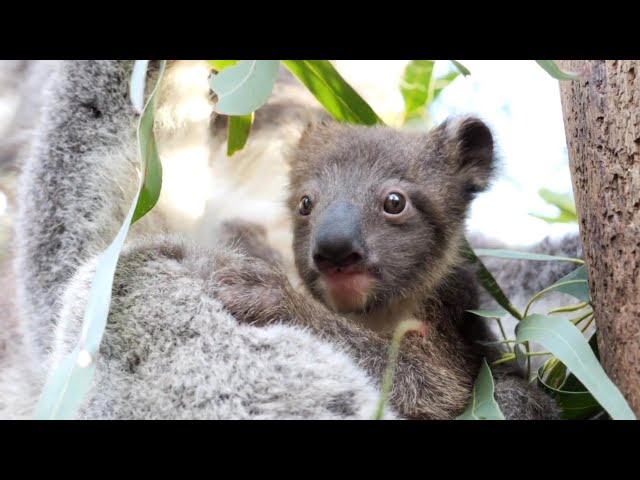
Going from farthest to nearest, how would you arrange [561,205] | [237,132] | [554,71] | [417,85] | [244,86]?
[561,205] → [417,85] → [237,132] → [244,86] → [554,71]

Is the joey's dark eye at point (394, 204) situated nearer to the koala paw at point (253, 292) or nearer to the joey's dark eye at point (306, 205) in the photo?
the joey's dark eye at point (306, 205)

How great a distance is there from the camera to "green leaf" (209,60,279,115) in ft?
6.05

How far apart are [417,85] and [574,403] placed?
1.46 metres

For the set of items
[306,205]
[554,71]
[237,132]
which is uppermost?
[554,71]

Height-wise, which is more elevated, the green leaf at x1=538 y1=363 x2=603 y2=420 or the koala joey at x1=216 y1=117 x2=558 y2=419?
the koala joey at x1=216 y1=117 x2=558 y2=419

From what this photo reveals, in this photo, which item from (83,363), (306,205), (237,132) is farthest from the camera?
(237,132)

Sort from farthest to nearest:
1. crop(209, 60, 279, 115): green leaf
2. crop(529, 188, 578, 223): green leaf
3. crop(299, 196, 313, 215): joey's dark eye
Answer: crop(529, 188, 578, 223): green leaf → crop(299, 196, 313, 215): joey's dark eye → crop(209, 60, 279, 115): green leaf

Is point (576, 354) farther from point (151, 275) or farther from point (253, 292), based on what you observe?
point (151, 275)

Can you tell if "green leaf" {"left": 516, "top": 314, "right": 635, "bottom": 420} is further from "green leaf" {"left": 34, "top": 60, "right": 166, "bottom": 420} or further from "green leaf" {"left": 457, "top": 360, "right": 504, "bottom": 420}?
"green leaf" {"left": 34, "top": 60, "right": 166, "bottom": 420}

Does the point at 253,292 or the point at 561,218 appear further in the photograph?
the point at 561,218

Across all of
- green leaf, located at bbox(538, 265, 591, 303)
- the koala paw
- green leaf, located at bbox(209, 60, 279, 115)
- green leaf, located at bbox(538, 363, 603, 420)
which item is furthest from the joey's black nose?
green leaf, located at bbox(538, 363, 603, 420)

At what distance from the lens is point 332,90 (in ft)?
8.48

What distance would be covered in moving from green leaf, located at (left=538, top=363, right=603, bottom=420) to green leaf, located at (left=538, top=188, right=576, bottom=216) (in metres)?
1.05

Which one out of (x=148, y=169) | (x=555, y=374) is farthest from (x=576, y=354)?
(x=148, y=169)
